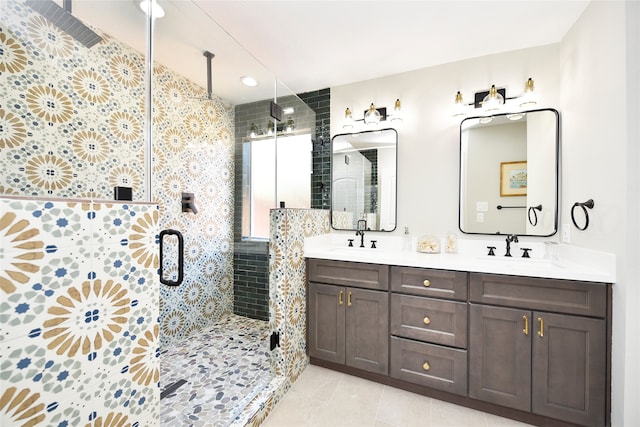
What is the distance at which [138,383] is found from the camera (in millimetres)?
970

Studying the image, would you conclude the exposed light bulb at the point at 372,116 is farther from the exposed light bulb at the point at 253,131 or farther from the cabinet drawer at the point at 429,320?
the cabinet drawer at the point at 429,320

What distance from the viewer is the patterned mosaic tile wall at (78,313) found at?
2.24 ft

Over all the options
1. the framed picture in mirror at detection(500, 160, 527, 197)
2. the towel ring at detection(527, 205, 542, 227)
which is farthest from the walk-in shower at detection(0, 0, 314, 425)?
the towel ring at detection(527, 205, 542, 227)

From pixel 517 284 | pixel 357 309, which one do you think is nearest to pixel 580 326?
pixel 517 284

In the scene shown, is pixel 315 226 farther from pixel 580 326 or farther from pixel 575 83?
pixel 575 83

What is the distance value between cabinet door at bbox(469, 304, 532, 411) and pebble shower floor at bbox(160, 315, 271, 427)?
1.39 m

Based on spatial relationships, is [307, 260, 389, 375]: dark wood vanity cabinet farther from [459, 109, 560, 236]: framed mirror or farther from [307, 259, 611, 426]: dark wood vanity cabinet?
[459, 109, 560, 236]: framed mirror

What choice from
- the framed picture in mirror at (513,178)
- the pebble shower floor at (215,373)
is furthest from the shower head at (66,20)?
the framed picture in mirror at (513,178)

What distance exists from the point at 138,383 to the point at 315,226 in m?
1.65

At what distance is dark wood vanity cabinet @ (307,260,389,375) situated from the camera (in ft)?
6.28

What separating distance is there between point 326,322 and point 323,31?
85.0 inches

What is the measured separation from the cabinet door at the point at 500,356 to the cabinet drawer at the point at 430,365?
0.07 m

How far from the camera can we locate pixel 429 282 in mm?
1783

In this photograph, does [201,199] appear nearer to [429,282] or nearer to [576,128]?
[429,282]
